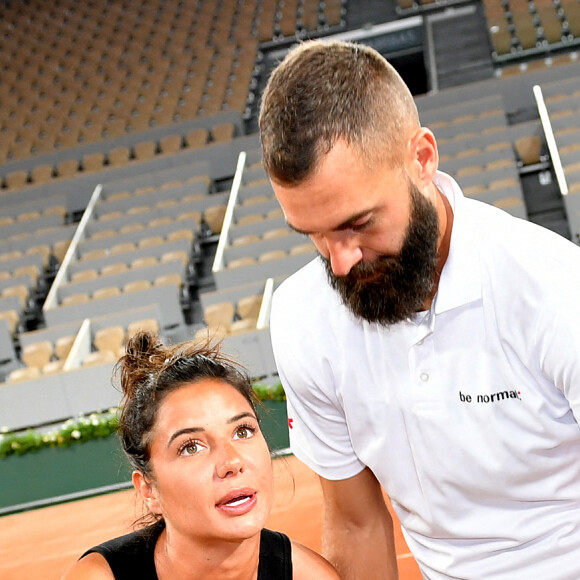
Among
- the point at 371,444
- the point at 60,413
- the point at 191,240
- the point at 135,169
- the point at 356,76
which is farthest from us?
the point at 135,169

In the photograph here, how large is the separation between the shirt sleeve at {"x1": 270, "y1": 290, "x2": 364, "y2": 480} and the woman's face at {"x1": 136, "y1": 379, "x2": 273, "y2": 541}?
11cm

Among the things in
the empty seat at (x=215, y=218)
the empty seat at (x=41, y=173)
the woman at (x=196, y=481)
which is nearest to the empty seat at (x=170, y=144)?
the empty seat at (x=41, y=173)

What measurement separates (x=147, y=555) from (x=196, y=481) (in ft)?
0.94

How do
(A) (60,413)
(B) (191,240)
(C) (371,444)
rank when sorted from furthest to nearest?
1. (B) (191,240)
2. (A) (60,413)
3. (C) (371,444)

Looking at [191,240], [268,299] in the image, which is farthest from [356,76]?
[191,240]

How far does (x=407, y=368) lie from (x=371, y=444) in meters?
0.18

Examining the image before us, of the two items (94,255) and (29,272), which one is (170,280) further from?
(29,272)

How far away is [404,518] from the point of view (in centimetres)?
151

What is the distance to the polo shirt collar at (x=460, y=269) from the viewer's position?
1.25 metres

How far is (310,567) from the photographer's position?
5.69 feet

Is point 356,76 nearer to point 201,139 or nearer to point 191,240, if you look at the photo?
point 191,240

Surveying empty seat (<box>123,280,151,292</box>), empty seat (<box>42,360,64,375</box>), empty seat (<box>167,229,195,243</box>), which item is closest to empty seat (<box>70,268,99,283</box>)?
empty seat (<box>123,280,151,292</box>)

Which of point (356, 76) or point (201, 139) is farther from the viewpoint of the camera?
point (201, 139)

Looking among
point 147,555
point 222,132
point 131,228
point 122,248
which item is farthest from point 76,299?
point 147,555
